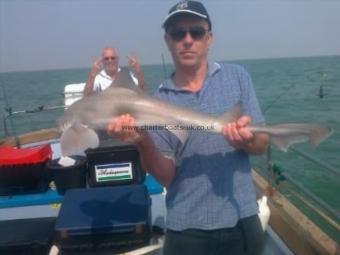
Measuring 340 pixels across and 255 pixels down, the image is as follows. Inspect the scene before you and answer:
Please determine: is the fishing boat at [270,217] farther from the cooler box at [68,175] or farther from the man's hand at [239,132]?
the man's hand at [239,132]

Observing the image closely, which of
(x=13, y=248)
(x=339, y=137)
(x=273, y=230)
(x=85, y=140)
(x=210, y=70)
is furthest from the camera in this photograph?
(x=339, y=137)

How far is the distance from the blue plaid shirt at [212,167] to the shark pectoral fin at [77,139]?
641 mm

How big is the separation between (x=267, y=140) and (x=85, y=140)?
4.75ft

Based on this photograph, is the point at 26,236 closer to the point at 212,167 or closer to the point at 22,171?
the point at 22,171

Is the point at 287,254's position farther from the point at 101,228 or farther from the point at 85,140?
the point at 85,140

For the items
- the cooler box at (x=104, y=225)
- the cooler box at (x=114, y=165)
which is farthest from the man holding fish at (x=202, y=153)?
the cooler box at (x=114, y=165)

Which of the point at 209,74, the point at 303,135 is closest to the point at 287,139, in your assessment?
the point at 303,135

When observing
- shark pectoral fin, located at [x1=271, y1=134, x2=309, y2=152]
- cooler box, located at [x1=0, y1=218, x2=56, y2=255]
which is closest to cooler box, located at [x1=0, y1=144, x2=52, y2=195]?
cooler box, located at [x1=0, y1=218, x2=56, y2=255]

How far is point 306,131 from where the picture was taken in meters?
2.84

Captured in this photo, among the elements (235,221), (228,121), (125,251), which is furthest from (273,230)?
(228,121)

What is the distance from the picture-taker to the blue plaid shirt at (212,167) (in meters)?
2.92

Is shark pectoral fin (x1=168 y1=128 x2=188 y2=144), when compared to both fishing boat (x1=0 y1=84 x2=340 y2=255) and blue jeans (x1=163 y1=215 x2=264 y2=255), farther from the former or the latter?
fishing boat (x1=0 y1=84 x2=340 y2=255)

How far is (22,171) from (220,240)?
3.14m

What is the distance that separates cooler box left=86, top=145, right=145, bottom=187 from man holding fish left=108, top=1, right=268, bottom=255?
2077 millimetres
